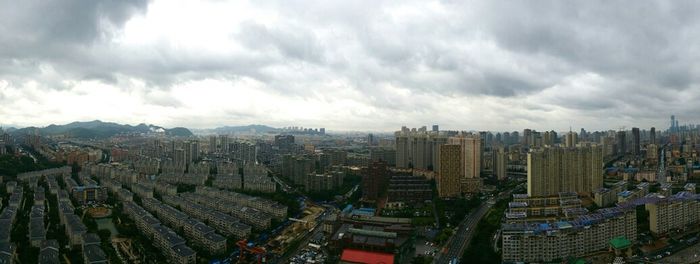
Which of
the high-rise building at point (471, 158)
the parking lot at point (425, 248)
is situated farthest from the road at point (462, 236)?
the high-rise building at point (471, 158)

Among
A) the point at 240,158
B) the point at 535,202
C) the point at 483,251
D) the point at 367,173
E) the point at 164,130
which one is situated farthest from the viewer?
the point at 164,130

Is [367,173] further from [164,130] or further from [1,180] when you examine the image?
[164,130]

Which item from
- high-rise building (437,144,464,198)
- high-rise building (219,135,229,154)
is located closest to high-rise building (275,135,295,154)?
high-rise building (219,135,229,154)

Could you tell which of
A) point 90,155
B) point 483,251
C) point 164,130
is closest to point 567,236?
point 483,251

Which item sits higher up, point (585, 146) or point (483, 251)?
point (585, 146)

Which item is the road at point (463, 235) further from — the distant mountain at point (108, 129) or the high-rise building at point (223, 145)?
the distant mountain at point (108, 129)

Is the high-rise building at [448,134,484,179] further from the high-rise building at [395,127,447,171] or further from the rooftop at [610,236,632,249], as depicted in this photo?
the rooftop at [610,236,632,249]

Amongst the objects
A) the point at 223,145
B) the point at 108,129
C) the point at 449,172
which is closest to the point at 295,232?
the point at 449,172
